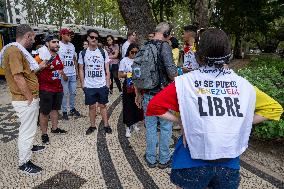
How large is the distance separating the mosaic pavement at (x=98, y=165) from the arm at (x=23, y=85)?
1.09 meters

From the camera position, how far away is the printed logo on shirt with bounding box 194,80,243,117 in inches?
78.8

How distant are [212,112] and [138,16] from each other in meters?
5.28

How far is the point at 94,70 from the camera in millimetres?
6000

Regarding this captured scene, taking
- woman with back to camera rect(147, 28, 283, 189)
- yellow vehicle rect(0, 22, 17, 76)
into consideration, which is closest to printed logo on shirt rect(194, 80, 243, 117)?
woman with back to camera rect(147, 28, 283, 189)

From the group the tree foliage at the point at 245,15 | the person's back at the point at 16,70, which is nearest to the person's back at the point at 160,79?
the person's back at the point at 16,70

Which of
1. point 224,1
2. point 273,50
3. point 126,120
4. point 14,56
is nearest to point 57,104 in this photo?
point 126,120

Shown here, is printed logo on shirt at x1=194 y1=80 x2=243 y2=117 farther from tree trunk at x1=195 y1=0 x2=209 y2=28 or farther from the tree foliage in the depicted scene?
the tree foliage

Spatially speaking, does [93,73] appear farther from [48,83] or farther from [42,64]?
[42,64]

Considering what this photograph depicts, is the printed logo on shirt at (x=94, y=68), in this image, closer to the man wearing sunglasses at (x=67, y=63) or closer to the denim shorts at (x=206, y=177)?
the man wearing sunglasses at (x=67, y=63)

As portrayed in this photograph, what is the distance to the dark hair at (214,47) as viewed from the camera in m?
2.05

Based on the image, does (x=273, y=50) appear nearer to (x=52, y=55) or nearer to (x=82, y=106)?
(x=82, y=106)

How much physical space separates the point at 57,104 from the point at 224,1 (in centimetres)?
1869

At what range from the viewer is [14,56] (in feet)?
13.7

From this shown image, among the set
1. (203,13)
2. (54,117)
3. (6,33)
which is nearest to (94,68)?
(54,117)
